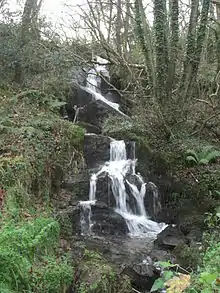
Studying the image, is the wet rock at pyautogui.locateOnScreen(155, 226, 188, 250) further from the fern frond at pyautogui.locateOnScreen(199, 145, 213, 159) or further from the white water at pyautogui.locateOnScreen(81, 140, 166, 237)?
the fern frond at pyautogui.locateOnScreen(199, 145, 213, 159)

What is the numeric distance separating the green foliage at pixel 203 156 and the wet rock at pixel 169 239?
236 cm

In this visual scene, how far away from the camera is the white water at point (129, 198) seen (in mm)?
9906

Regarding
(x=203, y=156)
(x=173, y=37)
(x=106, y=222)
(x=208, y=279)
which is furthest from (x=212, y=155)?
(x=208, y=279)

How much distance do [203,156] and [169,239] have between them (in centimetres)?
340

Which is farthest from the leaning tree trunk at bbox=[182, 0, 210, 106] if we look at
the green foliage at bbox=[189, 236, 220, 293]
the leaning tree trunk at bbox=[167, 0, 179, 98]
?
the green foliage at bbox=[189, 236, 220, 293]

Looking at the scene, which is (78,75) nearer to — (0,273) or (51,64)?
(51,64)

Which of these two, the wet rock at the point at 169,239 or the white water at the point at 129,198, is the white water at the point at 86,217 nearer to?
the white water at the point at 129,198

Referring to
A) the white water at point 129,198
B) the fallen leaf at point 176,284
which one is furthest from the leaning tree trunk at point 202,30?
the fallen leaf at point 176,284

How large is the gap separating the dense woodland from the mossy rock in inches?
4.7

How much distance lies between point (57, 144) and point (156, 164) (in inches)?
120

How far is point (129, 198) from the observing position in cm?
1055

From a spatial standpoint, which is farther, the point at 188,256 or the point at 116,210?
the point at 116,210

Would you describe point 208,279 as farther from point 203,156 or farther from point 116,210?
point 203,156

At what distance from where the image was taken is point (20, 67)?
14000mm
